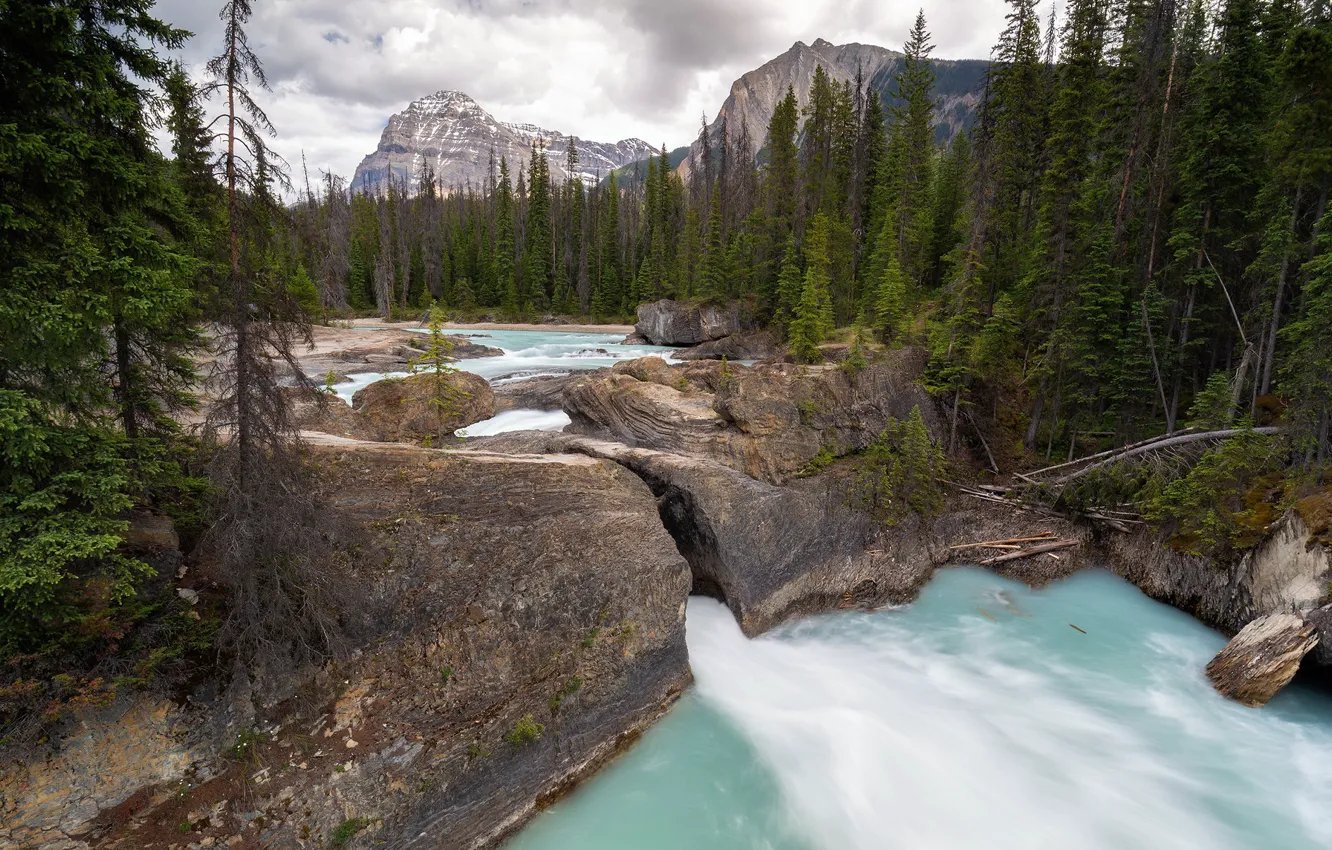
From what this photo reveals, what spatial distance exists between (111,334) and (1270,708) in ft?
66.1

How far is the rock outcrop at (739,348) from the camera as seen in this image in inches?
1772

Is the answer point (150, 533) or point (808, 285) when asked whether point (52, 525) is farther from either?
point (808, 285)

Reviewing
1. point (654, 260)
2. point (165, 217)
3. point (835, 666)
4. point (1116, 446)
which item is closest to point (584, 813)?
point (835, 666)

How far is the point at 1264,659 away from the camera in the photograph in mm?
10531

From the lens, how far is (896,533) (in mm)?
14859

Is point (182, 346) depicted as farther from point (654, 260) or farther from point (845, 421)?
point (654, 260)

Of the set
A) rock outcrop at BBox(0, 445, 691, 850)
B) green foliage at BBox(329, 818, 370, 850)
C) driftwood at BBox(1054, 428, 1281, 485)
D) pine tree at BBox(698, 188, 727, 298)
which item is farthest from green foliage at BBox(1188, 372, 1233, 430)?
pine tree at BBox(698, 188, 727, 298)

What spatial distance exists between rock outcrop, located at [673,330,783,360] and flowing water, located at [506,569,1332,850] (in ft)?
110

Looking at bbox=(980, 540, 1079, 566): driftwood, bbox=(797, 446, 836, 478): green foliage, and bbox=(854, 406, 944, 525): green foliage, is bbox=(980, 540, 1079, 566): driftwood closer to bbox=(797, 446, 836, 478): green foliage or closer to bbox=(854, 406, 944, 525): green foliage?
bbox=(854, 406, 944, 525): green foliage

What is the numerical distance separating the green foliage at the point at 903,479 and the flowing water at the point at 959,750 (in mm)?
3062

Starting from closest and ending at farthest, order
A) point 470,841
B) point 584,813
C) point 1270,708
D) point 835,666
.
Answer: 1. point 470,841
2. point 584,813
3. point 1270,708
4. point 835,666

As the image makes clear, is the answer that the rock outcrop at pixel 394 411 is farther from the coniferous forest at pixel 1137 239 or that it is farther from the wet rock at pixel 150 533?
the wet rock at pixel 150 533


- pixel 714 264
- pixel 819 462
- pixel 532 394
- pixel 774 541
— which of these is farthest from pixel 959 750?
pixel 714 264

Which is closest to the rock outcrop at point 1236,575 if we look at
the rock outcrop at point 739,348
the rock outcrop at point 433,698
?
the rock outcrop at point 433,698
